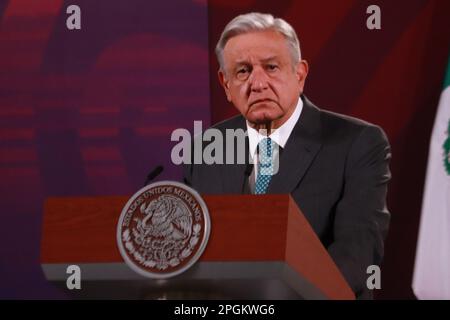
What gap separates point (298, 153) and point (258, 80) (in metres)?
0.38

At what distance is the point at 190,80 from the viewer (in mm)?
3836

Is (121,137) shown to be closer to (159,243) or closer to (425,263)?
(425,263)

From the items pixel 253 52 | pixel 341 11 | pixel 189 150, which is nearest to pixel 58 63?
pixel 189 150

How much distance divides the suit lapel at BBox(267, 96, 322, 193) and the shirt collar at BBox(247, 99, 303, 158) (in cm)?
2

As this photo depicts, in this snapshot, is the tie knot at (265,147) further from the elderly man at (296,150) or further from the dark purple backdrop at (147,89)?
the dark purple backdrop at (147,89)

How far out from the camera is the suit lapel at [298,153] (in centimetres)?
303

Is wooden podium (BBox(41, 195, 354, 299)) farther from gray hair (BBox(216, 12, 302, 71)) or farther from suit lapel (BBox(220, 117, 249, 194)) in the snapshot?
gray hair (BBox(216, 12, 302, 71))

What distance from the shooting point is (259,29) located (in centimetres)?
335

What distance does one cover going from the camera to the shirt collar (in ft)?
10.7

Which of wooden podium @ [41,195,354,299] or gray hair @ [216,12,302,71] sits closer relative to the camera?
wooden podium @ [41,195,354,299]

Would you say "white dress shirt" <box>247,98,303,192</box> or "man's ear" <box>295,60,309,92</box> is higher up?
"man's ear" <box>295,60,309,92</box>

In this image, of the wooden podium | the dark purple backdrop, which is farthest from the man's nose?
the wooden podium

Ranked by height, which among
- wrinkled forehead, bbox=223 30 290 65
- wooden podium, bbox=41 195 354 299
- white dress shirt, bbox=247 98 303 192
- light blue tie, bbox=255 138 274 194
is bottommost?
wooden podium, bbox=41 195 354 299

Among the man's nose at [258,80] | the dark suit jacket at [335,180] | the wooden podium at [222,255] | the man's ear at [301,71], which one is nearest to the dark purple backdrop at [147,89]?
the man's ear at [301,71]
